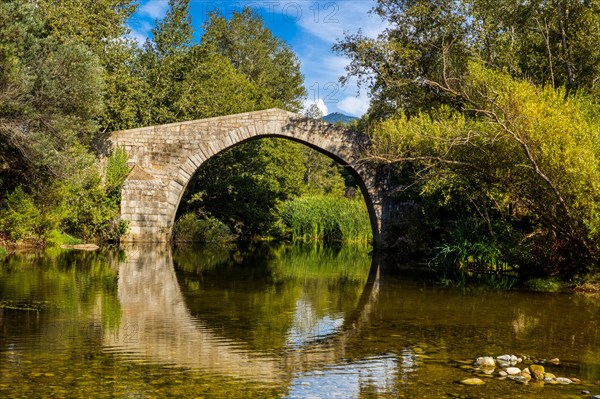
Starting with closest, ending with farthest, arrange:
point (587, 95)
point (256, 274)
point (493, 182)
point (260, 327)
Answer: point (260, 327)
point (493, 182)
point (256, 274)
point (587, 95)

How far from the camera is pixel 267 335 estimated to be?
7.35m

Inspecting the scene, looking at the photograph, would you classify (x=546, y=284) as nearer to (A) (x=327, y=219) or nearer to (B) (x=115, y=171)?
(B) (x=115, y=171)

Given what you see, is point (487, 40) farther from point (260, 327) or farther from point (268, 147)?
point (260, 327)

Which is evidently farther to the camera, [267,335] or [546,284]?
[546,284]

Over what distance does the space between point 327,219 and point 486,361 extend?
20461mm

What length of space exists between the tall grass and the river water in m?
12.4

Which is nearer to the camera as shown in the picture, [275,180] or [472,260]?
[472,260]

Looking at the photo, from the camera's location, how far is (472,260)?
50.5 feet

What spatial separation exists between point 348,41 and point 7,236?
11.4 m

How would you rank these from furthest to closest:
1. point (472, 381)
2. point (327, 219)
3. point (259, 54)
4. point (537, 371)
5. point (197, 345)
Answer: point (259, 54) → point (327, 219) → point (197, 345) → point (537, 371) → point (472, 381)

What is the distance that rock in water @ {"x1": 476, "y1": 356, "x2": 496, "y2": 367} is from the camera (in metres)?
6.01

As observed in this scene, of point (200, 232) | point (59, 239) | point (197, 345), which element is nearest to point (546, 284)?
point (197, 345)

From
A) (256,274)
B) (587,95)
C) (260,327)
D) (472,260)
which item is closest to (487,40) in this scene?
(587,95)

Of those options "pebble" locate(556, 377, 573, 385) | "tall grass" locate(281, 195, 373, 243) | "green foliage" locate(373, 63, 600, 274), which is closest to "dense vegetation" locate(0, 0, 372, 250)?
"tall grass" locate(281, 195, 373, 243)
